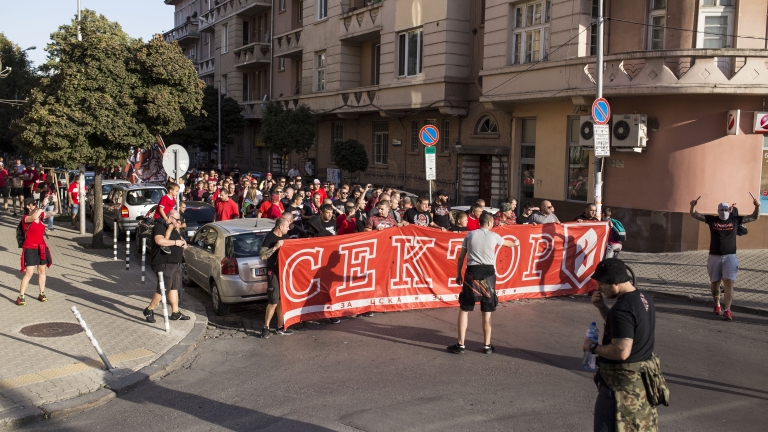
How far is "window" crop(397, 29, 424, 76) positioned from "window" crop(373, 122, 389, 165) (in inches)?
146

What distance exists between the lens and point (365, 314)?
→ 10.7 metres

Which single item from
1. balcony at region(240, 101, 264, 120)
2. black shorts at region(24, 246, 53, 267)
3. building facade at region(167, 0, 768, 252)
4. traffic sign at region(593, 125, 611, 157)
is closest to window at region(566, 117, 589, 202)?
building facade at region(167, 0, 768, 252)

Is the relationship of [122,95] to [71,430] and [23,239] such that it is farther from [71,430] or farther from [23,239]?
[71,430]

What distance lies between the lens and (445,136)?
2673cm

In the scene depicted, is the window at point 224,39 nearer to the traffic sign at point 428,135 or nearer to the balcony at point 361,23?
the balcony at point 361,23

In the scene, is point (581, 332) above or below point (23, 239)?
below

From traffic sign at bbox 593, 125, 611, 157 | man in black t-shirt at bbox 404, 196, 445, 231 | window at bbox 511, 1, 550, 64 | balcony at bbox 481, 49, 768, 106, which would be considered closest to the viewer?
man in black t-shirt at bbox 404, 196, 445, 231

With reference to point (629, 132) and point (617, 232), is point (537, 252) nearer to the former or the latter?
point (617, 232)

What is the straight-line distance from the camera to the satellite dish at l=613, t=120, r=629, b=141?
1762 centimetres

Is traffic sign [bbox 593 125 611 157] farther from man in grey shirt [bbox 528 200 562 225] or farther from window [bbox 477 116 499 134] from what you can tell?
window [bbox 477 116 499 134]

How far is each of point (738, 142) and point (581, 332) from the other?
32.4 ft

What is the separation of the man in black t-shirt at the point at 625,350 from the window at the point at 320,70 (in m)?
30.8

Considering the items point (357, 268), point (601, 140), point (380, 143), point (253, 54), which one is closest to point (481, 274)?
point (357, 268)

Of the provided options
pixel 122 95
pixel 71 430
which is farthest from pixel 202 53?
pixel 71 430
